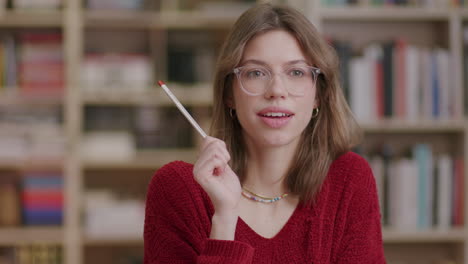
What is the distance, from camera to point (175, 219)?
1.39 m

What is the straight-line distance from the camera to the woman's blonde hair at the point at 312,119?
1331 mm

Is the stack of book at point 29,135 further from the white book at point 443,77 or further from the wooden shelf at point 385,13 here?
the white book at point 443,77

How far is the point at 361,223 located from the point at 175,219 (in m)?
0.43

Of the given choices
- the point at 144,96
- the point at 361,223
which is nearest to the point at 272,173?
the point at 361,223

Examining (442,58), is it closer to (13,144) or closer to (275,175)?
(275,175)

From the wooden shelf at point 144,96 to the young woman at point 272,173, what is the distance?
5.61 feet

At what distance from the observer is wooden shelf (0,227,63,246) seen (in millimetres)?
3088

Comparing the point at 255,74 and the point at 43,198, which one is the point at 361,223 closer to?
the point at 255,74

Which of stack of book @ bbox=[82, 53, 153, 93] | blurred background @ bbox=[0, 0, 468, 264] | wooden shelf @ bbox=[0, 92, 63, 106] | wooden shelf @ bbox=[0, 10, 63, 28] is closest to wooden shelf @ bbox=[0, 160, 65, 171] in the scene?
blurred background @ bbox=[0, 0, 468, 264]

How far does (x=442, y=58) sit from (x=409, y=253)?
915 millimetres

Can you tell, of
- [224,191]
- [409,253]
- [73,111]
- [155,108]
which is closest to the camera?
[224,191]

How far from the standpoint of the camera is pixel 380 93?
2.70m

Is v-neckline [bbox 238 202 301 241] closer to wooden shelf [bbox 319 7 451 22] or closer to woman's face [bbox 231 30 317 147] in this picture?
woman's face [bbox 231 30 317 147]

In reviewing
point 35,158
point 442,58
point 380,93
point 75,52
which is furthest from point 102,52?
point 442,58
